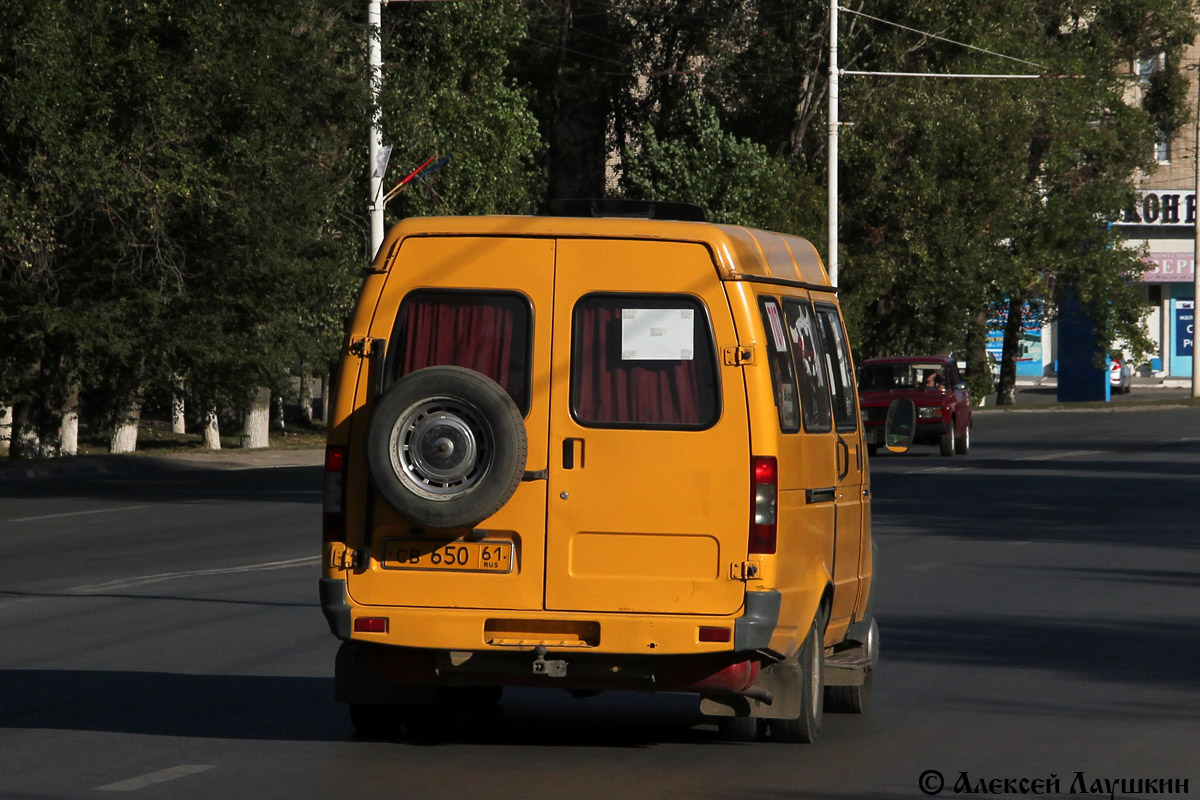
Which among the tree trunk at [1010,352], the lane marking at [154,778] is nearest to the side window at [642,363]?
the lane marking at [154,778]

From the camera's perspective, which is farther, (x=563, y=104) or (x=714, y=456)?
(x=563, y=104)

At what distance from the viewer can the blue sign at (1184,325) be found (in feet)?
259

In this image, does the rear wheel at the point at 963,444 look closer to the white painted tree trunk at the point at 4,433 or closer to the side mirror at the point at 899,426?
the white painted tree trunk at the point at 4,433

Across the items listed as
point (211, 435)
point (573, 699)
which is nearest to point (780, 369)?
point (573, 699)

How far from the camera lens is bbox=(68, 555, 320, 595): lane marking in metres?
14.3

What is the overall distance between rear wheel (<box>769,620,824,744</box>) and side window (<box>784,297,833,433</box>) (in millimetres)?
859

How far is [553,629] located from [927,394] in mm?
25982

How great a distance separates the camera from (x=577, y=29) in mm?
51562

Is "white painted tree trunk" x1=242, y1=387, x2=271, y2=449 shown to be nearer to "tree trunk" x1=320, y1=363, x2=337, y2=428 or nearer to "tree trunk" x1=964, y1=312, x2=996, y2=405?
"tree trunk" x1=320, y1=363, x2=337, y2=428

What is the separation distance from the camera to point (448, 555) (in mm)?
7531

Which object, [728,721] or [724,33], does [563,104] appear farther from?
[728,721]

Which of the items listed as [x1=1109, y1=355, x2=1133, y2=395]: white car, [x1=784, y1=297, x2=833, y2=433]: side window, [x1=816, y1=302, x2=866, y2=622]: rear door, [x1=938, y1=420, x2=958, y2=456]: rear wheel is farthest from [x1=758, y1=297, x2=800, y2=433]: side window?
[x1=1109, y1=355, x2=1133, y2=395]: white car

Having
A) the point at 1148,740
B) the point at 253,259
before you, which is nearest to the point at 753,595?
the point at 1148,740

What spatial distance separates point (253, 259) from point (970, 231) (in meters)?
25.9
